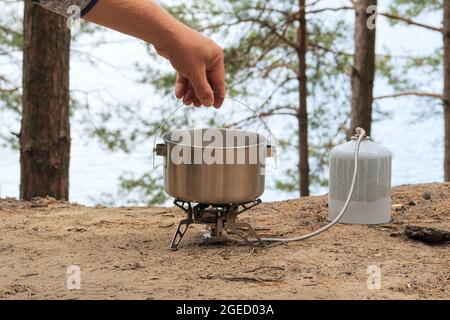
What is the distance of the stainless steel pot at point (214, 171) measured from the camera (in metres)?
3.87

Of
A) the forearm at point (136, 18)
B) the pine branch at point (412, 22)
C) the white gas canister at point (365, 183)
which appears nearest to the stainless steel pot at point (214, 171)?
the white gas canister at point (365, 183)

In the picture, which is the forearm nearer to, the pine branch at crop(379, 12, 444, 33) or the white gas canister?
the white gas canister

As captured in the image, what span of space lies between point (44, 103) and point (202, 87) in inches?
170

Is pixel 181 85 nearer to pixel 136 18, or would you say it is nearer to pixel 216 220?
pixel 216 220

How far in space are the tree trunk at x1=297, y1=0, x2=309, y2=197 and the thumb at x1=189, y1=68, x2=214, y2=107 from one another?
7.76 m

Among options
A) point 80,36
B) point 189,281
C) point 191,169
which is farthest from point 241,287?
point 80,36

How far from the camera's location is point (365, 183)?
4816 mm

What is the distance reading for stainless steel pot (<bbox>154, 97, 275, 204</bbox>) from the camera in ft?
12.7

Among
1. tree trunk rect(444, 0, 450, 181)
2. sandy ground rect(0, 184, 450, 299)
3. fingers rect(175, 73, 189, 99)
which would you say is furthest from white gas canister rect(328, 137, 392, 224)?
tree trunk rect(444, 0, 450, 181)

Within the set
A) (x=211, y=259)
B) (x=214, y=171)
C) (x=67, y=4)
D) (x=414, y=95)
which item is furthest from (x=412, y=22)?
(x=67, y=4)

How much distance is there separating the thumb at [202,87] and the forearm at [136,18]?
1.61ft

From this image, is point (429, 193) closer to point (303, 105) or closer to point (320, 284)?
point (320, 284)

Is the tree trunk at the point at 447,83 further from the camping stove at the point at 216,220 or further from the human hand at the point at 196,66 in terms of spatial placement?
the human hand at the point at 196,66

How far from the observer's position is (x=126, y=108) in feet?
37.9
